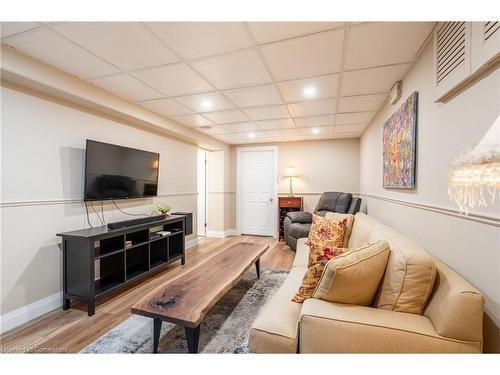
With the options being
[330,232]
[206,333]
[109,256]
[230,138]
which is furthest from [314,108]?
[109,256]

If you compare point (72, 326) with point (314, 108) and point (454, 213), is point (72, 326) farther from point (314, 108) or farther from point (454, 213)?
point (314, 108)

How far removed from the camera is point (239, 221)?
5781mm

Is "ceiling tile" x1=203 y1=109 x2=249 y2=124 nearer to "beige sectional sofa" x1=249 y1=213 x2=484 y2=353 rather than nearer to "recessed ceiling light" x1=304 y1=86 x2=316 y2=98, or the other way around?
"recessed ceiling light" x1=304 y1=86 x2=316 y2=98

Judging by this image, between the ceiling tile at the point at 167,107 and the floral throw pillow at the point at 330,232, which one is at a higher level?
the ceiling tile at the point at 167,107

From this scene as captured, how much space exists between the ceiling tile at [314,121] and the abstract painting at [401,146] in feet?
3.31

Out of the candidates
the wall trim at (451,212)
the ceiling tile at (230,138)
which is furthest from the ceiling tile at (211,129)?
the wall trim at (451,212)

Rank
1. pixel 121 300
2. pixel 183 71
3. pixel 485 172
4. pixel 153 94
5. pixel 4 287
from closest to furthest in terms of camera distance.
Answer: pixel 485 172 < pixel 4 287 < pixel 183 71 < pixel 121 300 < pixel 153 94

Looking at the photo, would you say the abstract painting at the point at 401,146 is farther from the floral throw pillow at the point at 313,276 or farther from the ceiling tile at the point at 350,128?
the ceiling tile at the point at 350,128

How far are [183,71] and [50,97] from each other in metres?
1.38

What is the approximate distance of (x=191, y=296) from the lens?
1.67 meters

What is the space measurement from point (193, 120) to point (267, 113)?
3.95 feet

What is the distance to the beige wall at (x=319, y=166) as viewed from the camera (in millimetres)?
5062
